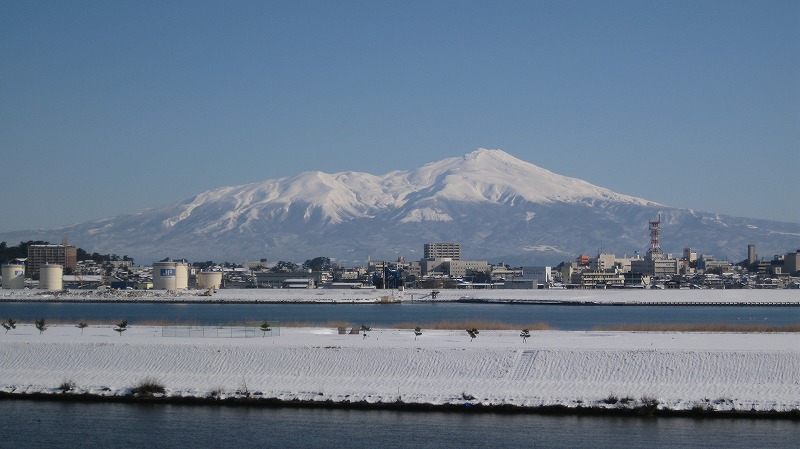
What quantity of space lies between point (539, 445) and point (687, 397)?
4.62m

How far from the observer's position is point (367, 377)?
2341 centimetres

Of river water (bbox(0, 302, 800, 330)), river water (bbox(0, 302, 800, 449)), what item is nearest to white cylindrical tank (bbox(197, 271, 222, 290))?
river water (bbox(0, 302, 800, 330))

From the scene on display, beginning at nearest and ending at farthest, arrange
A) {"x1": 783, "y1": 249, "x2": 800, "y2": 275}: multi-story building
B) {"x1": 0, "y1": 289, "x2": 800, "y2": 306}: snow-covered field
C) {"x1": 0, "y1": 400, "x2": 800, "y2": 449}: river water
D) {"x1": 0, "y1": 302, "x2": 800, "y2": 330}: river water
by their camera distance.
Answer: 1. {"x1": 0, "y1": 400, "x2": 800, "y2": 449}: river water
2. {"x1": 0, "y1": 302, "x2": 800, "y2": 330}: river water
3. {"x1": 0, "y1": 289, "x2": 800, "y2": 306}: snow-covered field
4. {"x1": 783, "y1": 249, "x2": 800, "y2": 275}: multi-story building

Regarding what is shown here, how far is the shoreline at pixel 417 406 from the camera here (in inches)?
791

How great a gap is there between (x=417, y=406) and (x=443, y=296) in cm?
7903

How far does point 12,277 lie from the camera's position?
105 m

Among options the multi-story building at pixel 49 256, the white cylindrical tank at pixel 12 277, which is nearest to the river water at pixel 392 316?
the white cylindrical tank at pixel 12 277

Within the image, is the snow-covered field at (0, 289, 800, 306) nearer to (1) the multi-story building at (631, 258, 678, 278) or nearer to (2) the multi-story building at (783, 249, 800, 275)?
(1) the multi-story building at (631, 258, 678, 278)

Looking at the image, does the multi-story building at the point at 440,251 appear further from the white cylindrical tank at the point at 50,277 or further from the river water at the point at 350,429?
the river water at the point at 350,429

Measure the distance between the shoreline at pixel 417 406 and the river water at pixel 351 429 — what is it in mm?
279

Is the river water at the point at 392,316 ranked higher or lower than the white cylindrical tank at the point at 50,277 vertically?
lower

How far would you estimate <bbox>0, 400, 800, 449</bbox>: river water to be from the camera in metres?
17.9

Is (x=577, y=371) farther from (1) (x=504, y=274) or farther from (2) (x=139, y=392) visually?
(1) (x=504, y=274)

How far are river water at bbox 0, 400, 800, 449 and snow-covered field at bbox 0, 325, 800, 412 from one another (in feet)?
3.04
